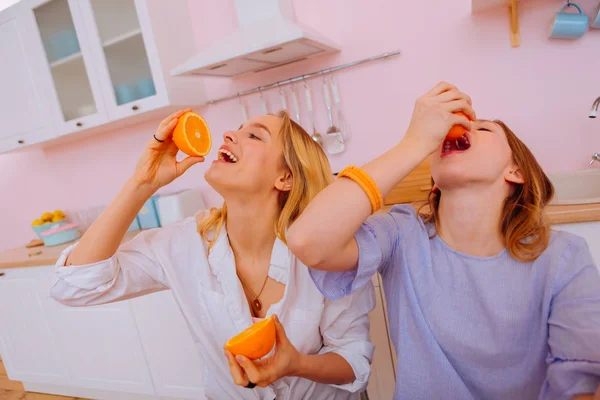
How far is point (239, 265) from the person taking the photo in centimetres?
116

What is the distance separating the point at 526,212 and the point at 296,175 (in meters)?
0.57

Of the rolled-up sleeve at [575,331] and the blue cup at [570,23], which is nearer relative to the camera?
the rolled-up sleeve at [575,331]

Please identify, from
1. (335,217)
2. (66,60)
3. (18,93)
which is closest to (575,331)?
(335,217)

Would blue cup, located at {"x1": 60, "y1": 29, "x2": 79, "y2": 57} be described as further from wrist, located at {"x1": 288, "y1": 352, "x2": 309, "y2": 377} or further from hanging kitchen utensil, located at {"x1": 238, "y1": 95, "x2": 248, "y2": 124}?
wrist, located at {"x1": 288, "y1": 352, "x2": 309, "y2": 377}

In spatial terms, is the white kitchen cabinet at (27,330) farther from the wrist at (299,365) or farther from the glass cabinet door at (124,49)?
the wrist at (299,365)

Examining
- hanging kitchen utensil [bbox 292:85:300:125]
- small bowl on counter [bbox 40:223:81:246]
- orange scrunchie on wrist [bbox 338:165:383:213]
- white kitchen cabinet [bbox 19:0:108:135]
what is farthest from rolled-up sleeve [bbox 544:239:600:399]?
small bowl on counter [bbox 40:223:81:246]

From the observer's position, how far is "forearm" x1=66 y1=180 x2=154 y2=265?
1.00 m

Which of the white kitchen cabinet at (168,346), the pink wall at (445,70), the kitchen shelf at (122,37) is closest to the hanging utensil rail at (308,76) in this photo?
the pink wall at (445,70)

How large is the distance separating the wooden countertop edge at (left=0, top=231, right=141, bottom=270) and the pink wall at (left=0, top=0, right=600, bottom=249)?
0.91 meters

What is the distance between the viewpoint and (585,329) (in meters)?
0.65

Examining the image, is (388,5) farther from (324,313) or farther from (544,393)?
(544,393)

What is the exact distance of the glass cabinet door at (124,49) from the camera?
210 centimetres

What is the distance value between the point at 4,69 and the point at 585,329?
10.1ft

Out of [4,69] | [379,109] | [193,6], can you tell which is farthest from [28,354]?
[379,109]
